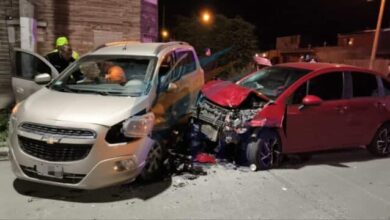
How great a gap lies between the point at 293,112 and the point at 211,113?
1248 mm

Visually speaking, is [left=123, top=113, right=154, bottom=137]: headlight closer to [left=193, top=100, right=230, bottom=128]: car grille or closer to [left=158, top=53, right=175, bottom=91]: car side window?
[left=158, top=53, right=175, bottom=91]: car side window

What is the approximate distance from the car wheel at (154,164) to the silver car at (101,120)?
0.01m

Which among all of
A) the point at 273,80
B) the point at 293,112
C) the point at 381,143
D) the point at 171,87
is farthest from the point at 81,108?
the point at 381,143

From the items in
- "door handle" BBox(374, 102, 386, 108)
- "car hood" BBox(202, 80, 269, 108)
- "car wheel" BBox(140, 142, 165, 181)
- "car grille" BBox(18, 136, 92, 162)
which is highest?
"car hood" BBox(202, 80, 269, 108)

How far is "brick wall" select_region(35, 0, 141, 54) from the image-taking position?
11523 mm

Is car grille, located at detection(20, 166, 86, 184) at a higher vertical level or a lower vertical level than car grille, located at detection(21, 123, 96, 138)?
lower

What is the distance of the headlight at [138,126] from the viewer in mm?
5047

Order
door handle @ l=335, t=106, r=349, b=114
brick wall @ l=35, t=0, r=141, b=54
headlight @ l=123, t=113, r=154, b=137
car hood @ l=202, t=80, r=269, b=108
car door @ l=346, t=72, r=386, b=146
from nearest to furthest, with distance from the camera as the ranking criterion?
headlight @ l=123, t=113, r=154, b=137, car hood @ l=202, t=80, r=269, b=108, door handle @ l=335, t=106, r=349, b=114, car door @ l=346, t=72, r=386, b=146, brick wall @ l=35, t=0, r=141, b=54

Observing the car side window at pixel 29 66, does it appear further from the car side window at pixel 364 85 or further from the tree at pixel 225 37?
the tree at pixel 225 37

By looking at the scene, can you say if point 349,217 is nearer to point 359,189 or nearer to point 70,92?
point 359,189

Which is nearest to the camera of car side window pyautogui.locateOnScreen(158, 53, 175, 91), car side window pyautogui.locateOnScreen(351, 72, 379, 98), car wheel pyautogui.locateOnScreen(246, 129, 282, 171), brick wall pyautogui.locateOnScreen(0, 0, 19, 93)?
car side window pyautogui.locateOnScreen(158, 53, 175, 91)

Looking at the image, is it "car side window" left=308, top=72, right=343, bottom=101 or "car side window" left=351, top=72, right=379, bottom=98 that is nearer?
"car side window" left=308, top=72, right=343, bottom=101

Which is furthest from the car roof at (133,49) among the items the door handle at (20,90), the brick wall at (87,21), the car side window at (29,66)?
the brick wall at (87,21)

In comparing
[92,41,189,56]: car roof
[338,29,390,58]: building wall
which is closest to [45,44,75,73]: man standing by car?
[92,41,189,56]: car roof
